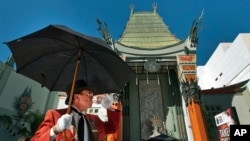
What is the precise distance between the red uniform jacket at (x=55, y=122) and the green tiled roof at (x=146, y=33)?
40.5 feet

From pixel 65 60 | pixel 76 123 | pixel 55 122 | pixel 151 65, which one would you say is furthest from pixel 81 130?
pixel 151 65

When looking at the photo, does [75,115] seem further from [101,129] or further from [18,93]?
[18,93]

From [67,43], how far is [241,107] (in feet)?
46.0

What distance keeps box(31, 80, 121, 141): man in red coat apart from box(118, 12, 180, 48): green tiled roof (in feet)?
40.6

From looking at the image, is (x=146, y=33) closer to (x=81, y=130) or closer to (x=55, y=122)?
(x=81, y=130)

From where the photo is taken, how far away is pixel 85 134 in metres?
2.39

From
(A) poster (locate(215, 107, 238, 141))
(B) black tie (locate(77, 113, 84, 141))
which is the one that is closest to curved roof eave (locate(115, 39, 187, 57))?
(A) poster (locate(215, 107, 238, 141))

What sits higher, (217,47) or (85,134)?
(217,47)

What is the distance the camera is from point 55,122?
227cm

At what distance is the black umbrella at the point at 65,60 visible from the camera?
8.70ft

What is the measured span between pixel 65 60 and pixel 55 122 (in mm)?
959

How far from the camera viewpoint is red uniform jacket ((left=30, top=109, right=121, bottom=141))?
2061 millimetres

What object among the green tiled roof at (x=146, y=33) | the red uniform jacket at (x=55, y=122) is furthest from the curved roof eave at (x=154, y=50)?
the red uniform jacket at (x=55, y=122)

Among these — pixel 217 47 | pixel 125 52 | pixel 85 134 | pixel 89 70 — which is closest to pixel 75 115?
pixel 85 134
